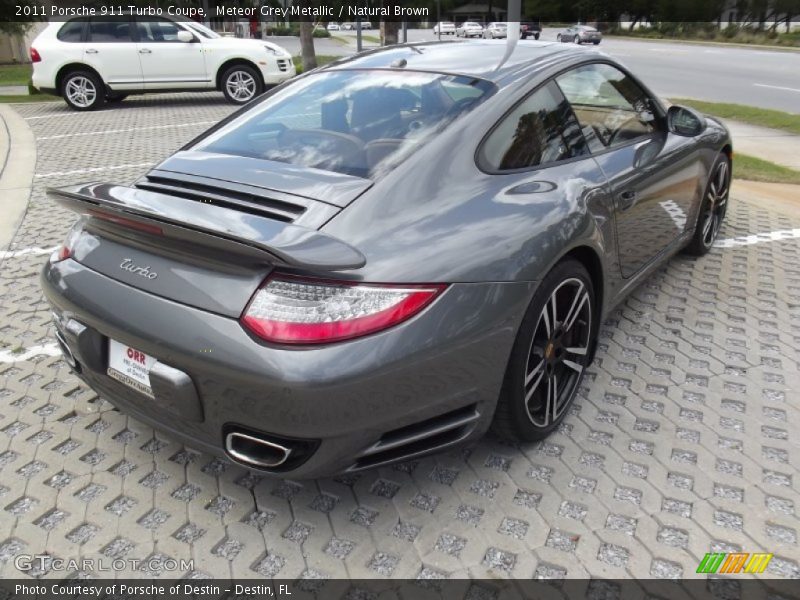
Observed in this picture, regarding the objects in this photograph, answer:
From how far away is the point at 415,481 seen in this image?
2.53 metres

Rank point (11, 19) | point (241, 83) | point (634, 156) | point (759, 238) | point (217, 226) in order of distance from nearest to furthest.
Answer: point (217, 226) < point (634, 156) < point (759, 238) < point (241, 83) < point (11, 19)

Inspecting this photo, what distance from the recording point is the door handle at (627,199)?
3037mm

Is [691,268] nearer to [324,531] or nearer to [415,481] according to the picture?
[415,481]

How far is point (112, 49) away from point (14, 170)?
490cm

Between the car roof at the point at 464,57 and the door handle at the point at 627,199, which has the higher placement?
the car roof at the point at 464,57

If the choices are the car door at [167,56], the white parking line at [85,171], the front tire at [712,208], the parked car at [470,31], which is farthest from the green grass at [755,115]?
the parked car at [470,31]

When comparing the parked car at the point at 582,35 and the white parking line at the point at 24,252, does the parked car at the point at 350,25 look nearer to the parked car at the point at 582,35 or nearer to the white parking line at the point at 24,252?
the parked car at the point at 582,35

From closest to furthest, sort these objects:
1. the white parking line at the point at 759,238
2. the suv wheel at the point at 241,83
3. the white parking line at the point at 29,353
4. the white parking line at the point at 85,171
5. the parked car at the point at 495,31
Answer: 1. the white parking line at the point at 29,353
2. the white parking line at the point at 759,238
3. the white parking line at the point at 85,171
4. the suv wheel at the point at 241,83
5. the parked car at the point at 495,31

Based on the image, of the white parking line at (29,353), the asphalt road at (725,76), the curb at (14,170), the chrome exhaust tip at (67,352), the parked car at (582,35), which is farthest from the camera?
the parked car at (582,35)

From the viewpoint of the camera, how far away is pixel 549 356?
8.70ft

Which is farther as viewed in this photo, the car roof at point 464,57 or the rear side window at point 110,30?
the rear side window at point 110,30

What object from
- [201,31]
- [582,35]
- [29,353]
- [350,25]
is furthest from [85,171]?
[350,25]

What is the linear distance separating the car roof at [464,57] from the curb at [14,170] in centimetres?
358

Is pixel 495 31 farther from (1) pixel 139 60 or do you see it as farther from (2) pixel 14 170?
(2) pixel 14 170
